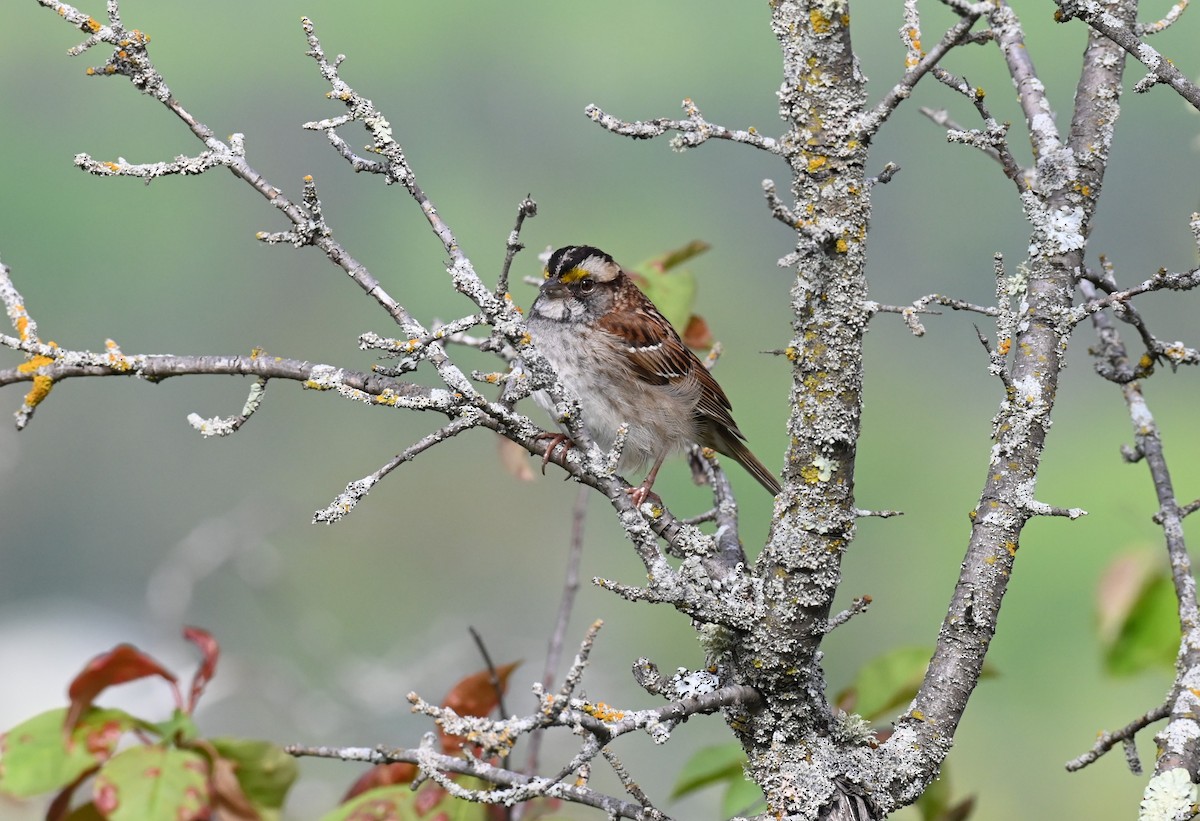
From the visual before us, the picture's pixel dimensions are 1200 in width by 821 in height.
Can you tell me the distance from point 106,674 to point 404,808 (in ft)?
1.69

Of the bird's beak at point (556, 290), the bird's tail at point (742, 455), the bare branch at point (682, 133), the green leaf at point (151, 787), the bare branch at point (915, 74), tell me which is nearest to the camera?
the bare branch at point (915, 74)

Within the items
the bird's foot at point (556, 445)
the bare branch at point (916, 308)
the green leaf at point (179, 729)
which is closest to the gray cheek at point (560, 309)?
the bird's foot at point (556, 445)

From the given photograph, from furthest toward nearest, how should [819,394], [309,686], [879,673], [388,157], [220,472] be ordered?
1. [220,472]
2. [309,686]
3. [879,673]
4. [388,157]
5. [819,394]

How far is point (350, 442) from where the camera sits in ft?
21.7

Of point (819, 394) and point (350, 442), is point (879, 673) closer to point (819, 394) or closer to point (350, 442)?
point (819, 394)

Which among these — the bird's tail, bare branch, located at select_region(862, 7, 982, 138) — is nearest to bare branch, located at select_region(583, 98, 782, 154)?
bare branch, located at select_region(862, 7, 982, 138)

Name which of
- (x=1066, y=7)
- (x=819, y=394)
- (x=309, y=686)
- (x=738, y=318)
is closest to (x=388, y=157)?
(x=819, y=394)

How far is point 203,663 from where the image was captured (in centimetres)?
191

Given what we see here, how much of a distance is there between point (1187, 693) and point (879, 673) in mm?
508

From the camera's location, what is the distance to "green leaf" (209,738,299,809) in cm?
183

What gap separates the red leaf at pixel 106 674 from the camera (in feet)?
5.73

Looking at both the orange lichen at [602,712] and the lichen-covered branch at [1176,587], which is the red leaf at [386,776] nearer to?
the orange lichen at [602,712]

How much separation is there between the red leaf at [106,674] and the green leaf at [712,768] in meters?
0.85

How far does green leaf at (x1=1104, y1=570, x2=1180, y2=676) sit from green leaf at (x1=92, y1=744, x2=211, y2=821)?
1773 mm
